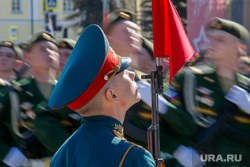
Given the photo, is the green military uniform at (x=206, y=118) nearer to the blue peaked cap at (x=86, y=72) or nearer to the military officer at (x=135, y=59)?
the military officer at (x=135, y=59)

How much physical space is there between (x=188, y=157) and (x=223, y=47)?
908 mm

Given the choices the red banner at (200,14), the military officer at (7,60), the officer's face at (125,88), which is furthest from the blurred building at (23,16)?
the officer's face at (125,88)

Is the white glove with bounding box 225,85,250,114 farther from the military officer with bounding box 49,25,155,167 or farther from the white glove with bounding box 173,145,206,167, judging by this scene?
the military officer with bounding box 49,25,155,167

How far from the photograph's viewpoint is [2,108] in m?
4.23

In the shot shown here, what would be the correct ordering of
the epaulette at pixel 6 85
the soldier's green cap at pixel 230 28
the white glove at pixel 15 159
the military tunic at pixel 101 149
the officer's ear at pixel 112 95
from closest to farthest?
the military tunic at pixel 101 149, the officer's ear at pixel 112 95, the soldier's green cap at pixel 230 28, the white glove at pixel 15 159, the epaulette at pixel 6 85

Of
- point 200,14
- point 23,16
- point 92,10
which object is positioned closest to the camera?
point 200,14

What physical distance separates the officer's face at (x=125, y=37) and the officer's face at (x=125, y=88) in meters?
1.99

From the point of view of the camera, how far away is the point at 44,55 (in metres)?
4.24

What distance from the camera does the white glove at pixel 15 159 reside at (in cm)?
414

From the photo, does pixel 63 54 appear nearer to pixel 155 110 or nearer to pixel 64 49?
pixel 64 49

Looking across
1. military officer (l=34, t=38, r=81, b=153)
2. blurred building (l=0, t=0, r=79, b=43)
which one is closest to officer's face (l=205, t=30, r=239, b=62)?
military officer (l=34, t=38, r=81, b=153)

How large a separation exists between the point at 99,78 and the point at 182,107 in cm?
207

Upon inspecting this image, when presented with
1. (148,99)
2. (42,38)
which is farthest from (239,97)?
(42,38)

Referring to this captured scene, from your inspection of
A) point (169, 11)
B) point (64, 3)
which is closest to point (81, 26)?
point (64, 3)
